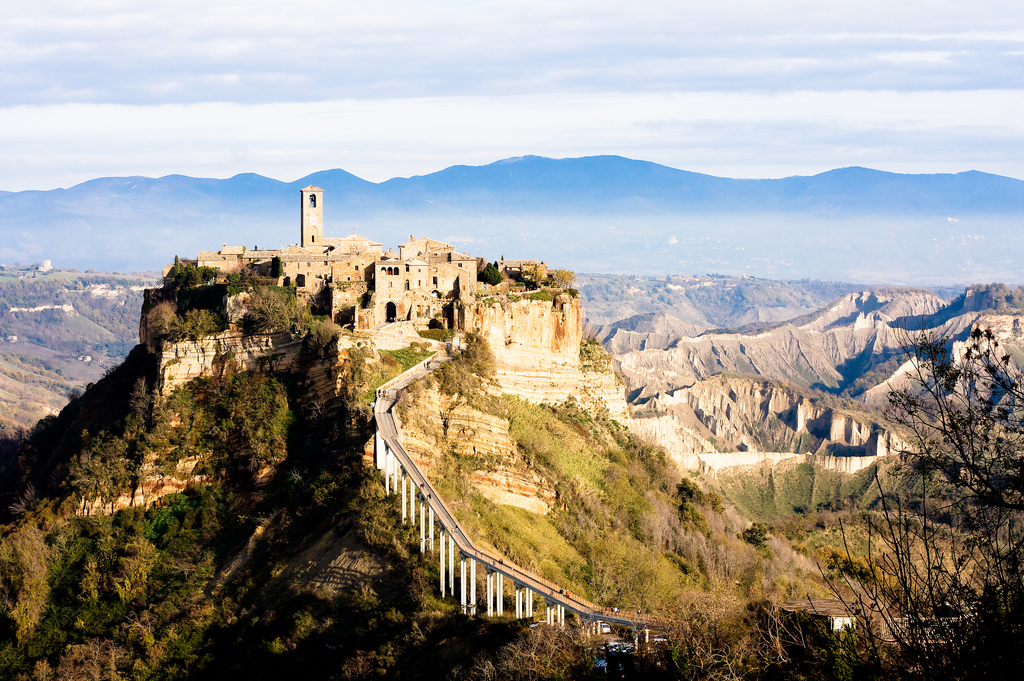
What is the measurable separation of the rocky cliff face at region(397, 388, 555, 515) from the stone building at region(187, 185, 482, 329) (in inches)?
320

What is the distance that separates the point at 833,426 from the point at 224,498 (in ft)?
349

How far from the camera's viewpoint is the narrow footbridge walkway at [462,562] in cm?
3178

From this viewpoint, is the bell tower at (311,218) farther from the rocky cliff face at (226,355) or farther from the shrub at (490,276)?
the rocky cliff face at (226,355)

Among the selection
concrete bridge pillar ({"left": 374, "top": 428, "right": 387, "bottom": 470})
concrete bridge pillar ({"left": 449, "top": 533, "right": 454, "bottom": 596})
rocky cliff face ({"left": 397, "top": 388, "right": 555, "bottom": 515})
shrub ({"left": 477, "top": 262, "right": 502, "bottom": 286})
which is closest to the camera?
concrete bridge pillar ({"left": 449, "top": 533, "right": 454, "bottom": 596})

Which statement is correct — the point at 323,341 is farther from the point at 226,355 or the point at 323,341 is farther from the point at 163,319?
the point at 163,319

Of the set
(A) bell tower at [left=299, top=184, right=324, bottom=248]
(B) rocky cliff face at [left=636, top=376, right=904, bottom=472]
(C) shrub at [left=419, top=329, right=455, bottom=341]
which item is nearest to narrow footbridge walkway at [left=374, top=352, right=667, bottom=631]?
(C) shrub at [left=419, top=329, right=455, bottom=341]

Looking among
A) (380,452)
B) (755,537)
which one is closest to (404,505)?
(380,452)

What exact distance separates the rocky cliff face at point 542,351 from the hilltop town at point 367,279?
6.44ft

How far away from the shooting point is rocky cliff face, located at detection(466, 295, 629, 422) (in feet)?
180

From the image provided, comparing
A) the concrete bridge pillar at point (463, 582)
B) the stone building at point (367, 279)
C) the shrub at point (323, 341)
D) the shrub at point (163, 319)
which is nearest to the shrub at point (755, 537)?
the stone building at point (367, 279)

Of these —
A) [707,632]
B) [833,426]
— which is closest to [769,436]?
[833,426]

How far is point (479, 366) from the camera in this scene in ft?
168

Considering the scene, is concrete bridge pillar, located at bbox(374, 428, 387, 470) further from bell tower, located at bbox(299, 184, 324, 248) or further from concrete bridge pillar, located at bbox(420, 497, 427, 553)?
bell tower, located at bbox(299, 184, 324, 248)

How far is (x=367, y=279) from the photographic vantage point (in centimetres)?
5347
